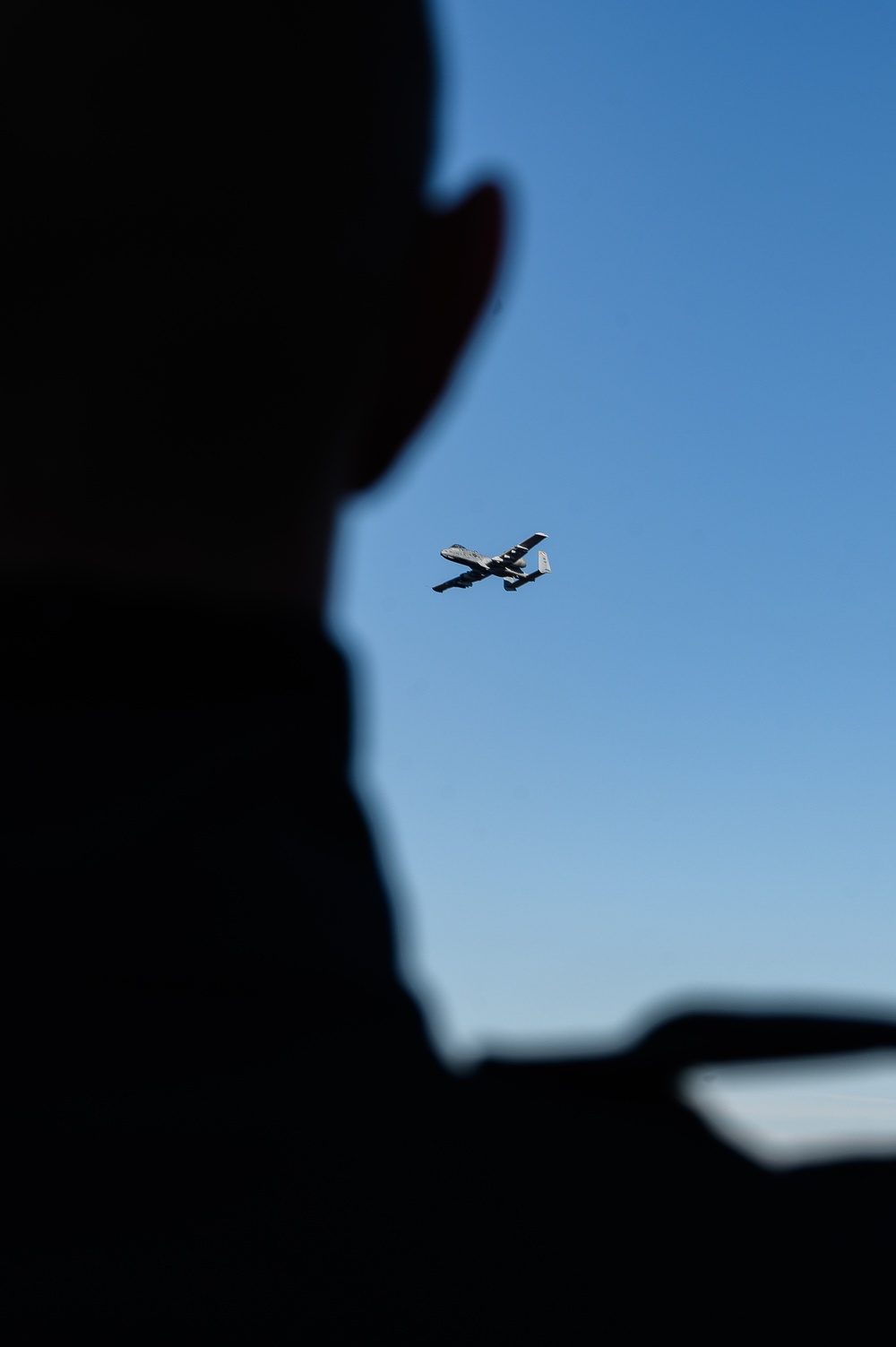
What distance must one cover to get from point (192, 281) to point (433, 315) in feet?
1.50

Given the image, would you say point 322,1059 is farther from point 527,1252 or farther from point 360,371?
point 360,371

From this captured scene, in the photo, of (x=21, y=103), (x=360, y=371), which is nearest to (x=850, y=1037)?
(x=360, y=371)

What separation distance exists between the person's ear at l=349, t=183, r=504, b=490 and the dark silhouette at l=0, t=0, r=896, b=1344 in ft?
0.33

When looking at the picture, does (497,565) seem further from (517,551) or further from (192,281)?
(192,281)

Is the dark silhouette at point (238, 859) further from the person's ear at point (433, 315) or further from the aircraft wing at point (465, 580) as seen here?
the aircraft wing at point (465, 580)

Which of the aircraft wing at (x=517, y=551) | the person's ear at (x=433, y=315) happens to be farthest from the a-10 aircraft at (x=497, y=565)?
the person's ear at (x=433, y=315)

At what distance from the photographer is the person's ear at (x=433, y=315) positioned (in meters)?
1.55

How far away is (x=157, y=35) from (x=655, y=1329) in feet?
4.94

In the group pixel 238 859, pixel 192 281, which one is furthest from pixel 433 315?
pixel 238 859

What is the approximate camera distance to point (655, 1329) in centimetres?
98

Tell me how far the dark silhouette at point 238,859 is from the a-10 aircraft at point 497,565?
3805cm

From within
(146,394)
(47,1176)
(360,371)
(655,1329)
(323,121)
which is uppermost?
(323,121)

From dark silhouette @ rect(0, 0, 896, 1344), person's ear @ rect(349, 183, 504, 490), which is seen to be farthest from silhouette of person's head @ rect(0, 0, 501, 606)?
person's ear @ rect(349, 183, 504, 490)

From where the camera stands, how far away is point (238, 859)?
1084 mm
